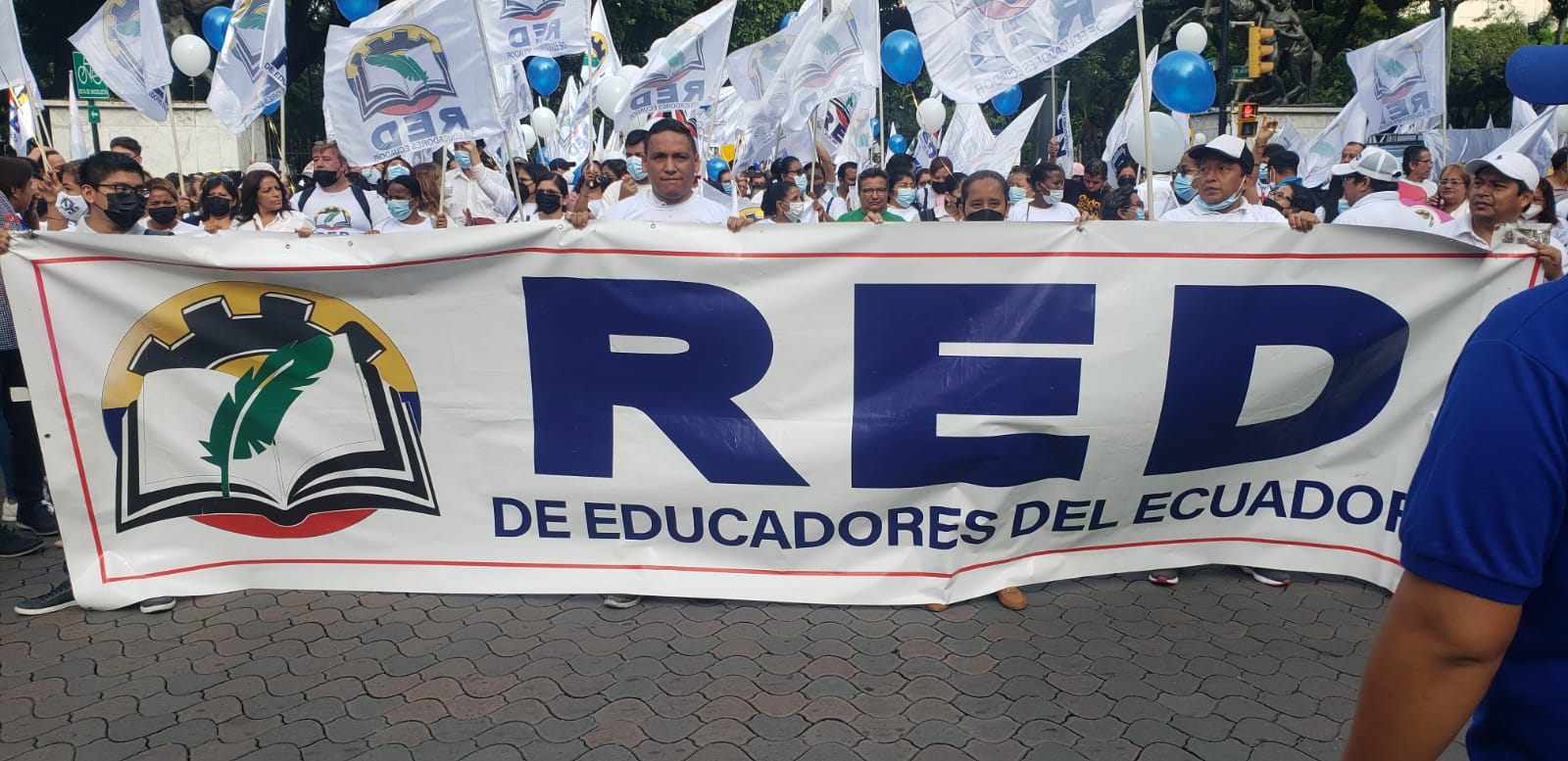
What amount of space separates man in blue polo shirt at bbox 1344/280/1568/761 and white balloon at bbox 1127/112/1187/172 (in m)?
9.89

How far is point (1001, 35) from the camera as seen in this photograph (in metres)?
5.29

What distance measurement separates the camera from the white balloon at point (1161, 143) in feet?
35.5

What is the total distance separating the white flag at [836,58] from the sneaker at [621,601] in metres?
4.82

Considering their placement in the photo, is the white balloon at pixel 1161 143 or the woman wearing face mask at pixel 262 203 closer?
the woman wearing face mask at pixel 262 203

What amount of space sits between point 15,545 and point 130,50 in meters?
6.08

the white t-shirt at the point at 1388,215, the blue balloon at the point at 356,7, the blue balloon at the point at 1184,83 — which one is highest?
the blue balloon at the point at 356,7

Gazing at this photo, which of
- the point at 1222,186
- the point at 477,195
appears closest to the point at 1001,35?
the point at 1222,186

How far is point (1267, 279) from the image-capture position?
4160mm

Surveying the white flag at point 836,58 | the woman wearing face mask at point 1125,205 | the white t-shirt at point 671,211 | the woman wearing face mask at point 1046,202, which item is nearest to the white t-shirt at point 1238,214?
the woman wearing face mask at point 1125,205

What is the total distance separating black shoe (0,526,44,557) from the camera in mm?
5203

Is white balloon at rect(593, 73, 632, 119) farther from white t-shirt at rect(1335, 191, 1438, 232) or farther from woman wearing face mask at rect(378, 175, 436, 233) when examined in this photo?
white t-shirt at rect(1335, 191, 1438, 232)

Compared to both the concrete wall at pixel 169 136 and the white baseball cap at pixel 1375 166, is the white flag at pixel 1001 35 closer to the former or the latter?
the white baseball cap at pixel 1375 166

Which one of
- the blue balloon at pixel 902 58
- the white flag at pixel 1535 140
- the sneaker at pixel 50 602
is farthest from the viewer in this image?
the blue balloon at pixel 902 58

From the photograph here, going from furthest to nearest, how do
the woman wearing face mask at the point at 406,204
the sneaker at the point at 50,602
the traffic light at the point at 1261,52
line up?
the traffic light at the point at 1261,52 → the woman wearing face mask at the point at 406,204 → the sneaker at the point at 50,602
